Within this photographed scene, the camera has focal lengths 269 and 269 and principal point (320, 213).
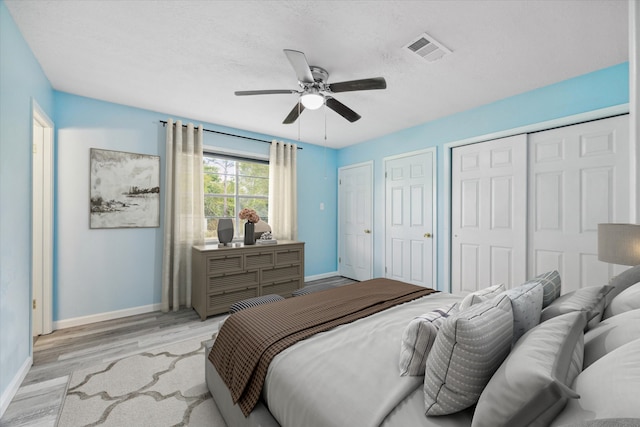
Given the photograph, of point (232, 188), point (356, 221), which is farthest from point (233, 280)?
point (356, 221)

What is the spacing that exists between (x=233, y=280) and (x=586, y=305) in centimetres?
307

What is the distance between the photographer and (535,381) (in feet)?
1.99

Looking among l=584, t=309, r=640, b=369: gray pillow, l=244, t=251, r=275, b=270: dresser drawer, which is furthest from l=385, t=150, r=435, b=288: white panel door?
l=584, t=309, r=640, b=369: gray pillow

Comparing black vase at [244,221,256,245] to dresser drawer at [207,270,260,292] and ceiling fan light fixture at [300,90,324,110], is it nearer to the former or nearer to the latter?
dresser drawer at [207,270,260,292]

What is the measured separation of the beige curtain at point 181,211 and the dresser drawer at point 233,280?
51 cm

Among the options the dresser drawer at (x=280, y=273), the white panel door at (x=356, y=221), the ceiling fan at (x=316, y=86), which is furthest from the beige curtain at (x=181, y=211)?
the white panel door at (x=356, y=221)

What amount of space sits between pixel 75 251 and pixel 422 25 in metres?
3.86

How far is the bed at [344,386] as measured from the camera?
2.88 ft

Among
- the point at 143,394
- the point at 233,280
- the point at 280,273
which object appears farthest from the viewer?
the point at 280,273

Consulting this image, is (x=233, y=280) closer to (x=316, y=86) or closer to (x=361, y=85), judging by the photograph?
(x=316, y=86)

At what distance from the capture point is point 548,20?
5.81 ft

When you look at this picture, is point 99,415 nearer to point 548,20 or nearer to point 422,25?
point 422,25

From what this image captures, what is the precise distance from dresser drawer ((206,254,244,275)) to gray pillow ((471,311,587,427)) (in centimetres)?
290

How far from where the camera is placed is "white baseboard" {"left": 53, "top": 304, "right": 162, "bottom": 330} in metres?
2.81
